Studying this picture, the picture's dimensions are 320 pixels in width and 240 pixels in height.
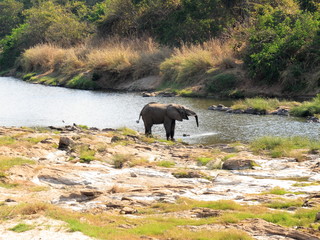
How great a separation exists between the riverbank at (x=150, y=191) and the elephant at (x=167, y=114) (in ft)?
10.2

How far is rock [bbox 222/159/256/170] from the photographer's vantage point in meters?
15.1

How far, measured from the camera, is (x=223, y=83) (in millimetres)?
38156

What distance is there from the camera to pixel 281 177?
1409 centimetres

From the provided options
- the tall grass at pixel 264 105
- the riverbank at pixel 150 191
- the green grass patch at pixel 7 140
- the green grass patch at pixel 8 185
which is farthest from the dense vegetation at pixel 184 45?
the green grass patch at pixel 8 185

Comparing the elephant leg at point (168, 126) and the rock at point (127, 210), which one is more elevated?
the rock at point (127, 210)

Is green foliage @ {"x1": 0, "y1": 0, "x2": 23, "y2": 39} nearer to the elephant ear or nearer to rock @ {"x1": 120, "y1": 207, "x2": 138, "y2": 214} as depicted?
the elephant ear

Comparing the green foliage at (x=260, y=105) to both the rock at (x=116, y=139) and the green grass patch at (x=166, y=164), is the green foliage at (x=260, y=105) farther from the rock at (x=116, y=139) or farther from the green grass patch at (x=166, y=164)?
the green grass patch at (x=166, y=164)

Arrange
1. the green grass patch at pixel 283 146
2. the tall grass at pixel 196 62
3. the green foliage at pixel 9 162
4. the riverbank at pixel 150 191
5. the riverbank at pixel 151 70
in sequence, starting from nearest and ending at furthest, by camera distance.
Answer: the riverbank at pixel 150 191 < the green foliage at pixel 9 162 < the green grass patch at pixel 283 146 < the riverbank at pixel 151 70 < the tall grass at pixel 196 62

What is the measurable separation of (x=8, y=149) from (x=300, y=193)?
812 cm

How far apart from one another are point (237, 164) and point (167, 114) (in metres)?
7.50

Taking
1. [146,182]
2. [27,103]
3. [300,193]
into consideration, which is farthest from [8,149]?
[27,103]

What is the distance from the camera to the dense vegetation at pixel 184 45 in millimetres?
36156

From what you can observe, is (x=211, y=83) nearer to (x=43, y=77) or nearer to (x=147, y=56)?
(x=147, y=56)

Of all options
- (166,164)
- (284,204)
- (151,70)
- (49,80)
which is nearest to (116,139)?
(166,164)
